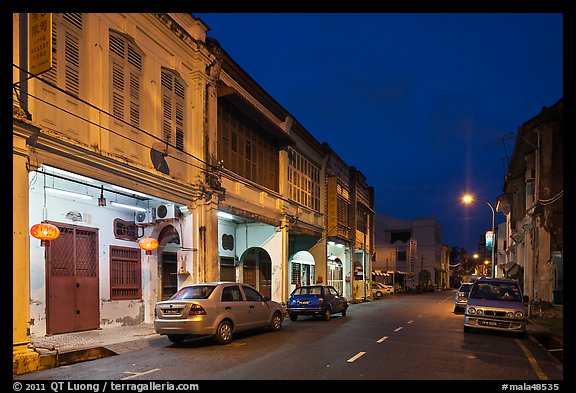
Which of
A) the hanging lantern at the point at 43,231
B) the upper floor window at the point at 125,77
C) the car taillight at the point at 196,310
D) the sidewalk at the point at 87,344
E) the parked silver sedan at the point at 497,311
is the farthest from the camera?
the parked silver sedan at the point at 497,311

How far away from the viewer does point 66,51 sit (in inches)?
488

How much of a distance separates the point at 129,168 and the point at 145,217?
415 cm

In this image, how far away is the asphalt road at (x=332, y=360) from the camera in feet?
29.2

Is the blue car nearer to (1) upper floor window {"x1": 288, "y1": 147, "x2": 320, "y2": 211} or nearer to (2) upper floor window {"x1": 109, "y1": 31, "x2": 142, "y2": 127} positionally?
(1) upper floor window {"x1": 288, "y1": 147, "x2": 320, "y2": 211}

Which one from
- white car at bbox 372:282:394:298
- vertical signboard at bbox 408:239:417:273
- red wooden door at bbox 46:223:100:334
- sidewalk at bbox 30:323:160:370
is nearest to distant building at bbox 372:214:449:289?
vertical signboard at bbox 408:239:417:273

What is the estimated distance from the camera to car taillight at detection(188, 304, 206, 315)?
41.0 ft

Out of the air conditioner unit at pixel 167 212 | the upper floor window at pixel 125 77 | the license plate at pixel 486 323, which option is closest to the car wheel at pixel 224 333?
the air conditioner unit at pixel 167 212

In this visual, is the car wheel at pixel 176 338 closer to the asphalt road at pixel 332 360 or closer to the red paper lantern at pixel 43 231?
the asphalt road at pixel 332 360

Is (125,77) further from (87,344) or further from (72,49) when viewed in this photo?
(87,344)

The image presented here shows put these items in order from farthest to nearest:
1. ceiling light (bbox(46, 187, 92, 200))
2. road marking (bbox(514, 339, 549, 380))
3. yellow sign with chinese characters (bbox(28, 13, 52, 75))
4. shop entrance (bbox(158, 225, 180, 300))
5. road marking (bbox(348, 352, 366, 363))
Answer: shop entrance (bbox(158, 225, 180, 300)), ceiling light (bbox(46, 187, 92, 200)), road marking (bbox(348, 352, 366, 363)), yellow sign with chinese characters (bbox(28, 13, 52, 75)), road marking (bbox(514, 339, 549, 380))

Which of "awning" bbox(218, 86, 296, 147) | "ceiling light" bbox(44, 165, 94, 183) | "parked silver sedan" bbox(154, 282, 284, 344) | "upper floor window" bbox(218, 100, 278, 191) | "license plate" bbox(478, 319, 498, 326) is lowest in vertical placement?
"license plate" bbox(478, 319, 498, 326)

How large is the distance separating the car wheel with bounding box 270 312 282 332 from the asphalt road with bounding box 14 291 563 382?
2.20 ft

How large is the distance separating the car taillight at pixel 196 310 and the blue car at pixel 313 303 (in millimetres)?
8639
